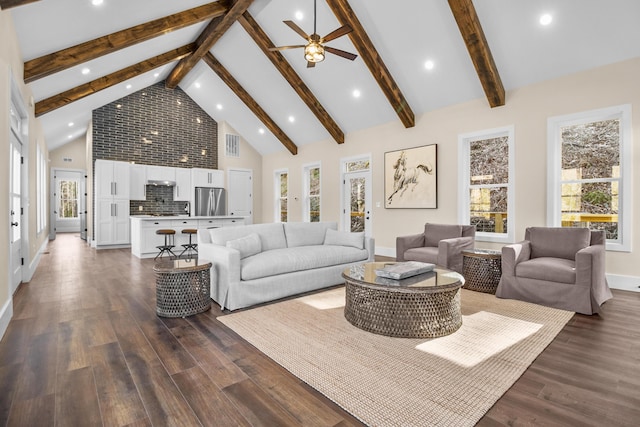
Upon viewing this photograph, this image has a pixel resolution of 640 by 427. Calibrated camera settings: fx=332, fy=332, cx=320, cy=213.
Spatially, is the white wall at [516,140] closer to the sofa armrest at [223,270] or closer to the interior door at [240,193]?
the interior door at [240,193]

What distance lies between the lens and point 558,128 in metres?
4.65

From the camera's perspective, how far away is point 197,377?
78.3 inches

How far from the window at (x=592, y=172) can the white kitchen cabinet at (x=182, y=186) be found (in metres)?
8.20

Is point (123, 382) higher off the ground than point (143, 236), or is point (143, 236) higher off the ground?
point (143, 236)

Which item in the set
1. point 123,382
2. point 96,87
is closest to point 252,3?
point 96,87

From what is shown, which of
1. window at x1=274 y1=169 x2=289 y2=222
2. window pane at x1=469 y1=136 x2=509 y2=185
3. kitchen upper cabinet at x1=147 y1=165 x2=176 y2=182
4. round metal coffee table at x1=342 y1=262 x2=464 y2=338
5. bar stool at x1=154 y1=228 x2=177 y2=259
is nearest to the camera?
round metal coffee table at x1=342 y1=262 x2=464 y2=338

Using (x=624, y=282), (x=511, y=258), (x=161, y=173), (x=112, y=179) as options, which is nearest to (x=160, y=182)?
(x=161, y=173)

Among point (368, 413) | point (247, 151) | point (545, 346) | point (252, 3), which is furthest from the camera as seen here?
point (247, 151)

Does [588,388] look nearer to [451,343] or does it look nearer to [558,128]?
[451,343]

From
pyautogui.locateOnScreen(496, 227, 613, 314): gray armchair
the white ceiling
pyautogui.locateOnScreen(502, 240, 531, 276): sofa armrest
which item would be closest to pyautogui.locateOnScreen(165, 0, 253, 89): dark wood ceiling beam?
the white ceiling

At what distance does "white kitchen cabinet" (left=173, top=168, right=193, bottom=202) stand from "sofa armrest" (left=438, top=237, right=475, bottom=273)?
7.18m

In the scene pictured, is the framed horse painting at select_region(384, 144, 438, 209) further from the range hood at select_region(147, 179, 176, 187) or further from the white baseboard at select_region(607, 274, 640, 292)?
the range hood at select_region(147, 179, 176, 187)

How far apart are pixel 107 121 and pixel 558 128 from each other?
9.50 meters

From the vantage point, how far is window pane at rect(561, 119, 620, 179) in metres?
4.26
